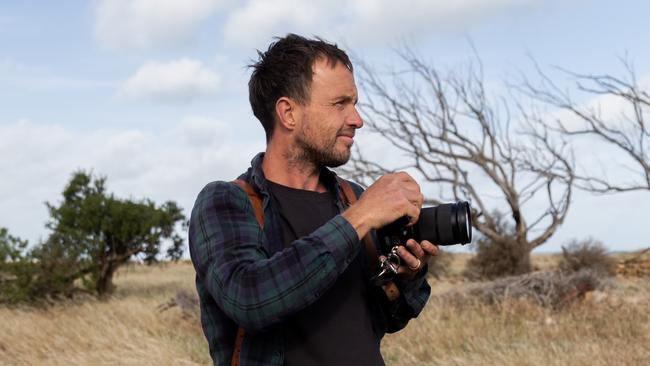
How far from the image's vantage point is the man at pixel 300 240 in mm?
1597

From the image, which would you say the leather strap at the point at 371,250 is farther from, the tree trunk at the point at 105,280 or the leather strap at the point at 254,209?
the tree trunk at the point at 105,280

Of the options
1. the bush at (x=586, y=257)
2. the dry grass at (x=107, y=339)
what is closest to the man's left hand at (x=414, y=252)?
the dry grass at (x=107, y=339)

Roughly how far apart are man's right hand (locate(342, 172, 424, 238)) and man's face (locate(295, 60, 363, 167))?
0.25 metres

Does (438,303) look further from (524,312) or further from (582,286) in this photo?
(582,286)

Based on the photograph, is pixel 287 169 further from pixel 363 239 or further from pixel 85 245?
pixel 85 245

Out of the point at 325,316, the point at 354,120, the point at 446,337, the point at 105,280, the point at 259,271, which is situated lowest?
the point at 446,337

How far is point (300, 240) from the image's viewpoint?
162 cm

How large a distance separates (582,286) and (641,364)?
438 centimetres

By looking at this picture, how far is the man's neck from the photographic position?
1955 mm

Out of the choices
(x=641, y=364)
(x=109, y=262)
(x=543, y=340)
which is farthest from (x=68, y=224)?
(x=641, y=364)

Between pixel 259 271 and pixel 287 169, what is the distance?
0.44 metres

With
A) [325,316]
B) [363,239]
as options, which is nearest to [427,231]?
[363,239]

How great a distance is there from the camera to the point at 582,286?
9.80m

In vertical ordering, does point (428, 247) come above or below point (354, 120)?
below
